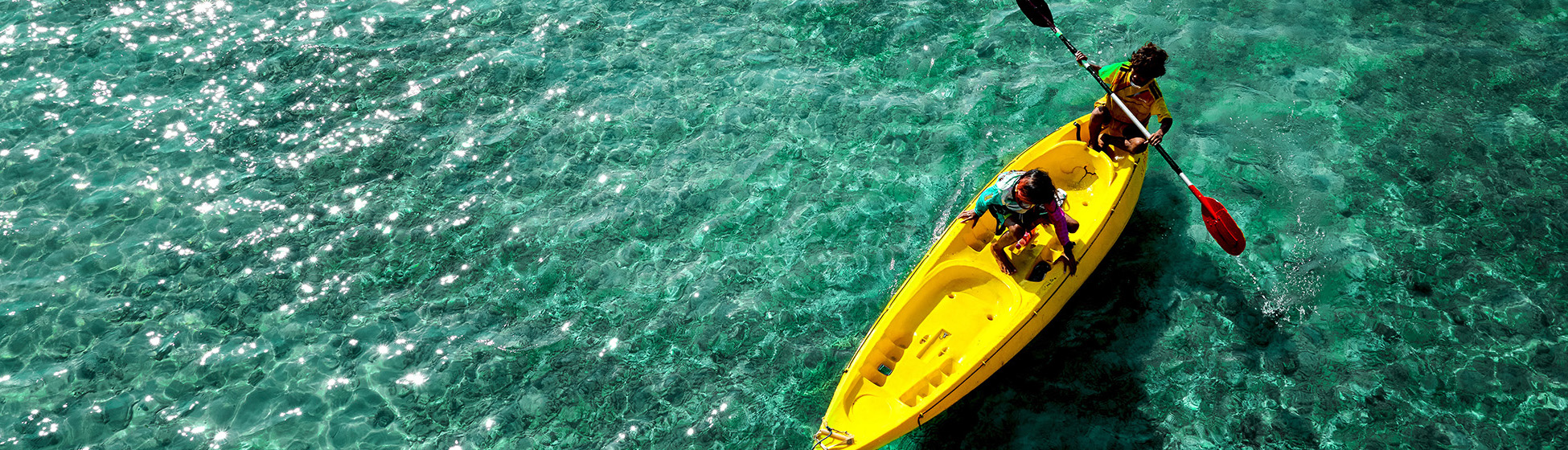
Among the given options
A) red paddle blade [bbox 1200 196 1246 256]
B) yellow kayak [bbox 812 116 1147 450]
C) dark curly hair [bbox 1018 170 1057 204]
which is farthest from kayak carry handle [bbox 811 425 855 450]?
red paddle blade [bbox 1200 196 1246 256]

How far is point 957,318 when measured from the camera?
26.5 ft

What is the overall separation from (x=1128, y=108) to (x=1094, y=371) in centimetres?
278

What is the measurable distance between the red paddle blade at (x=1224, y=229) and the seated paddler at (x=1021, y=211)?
4.49 feet

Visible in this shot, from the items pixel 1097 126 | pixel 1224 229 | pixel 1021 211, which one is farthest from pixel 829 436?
pixel 1097 126

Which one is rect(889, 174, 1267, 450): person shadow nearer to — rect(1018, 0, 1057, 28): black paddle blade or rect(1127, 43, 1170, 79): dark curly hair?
rect(1127, 43, 1170, 79): dark curly hair

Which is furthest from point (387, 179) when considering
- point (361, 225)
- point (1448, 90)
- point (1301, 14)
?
point (1448, 90)

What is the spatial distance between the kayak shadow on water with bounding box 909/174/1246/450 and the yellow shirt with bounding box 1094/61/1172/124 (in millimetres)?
1425

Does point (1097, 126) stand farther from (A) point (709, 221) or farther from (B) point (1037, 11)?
(A) point (709, 221)

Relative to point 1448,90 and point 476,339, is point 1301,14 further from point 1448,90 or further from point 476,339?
point 476,339

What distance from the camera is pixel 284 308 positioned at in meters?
9.10

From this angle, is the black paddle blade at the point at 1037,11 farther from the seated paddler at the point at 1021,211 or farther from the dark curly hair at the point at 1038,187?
the dark curly hair at the point at 1038,187

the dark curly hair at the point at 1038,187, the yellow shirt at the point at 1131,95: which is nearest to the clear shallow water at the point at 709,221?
the yellow shirt at the point at 1131,95

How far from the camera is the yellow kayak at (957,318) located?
7.25m

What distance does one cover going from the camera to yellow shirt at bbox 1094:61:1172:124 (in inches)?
341
